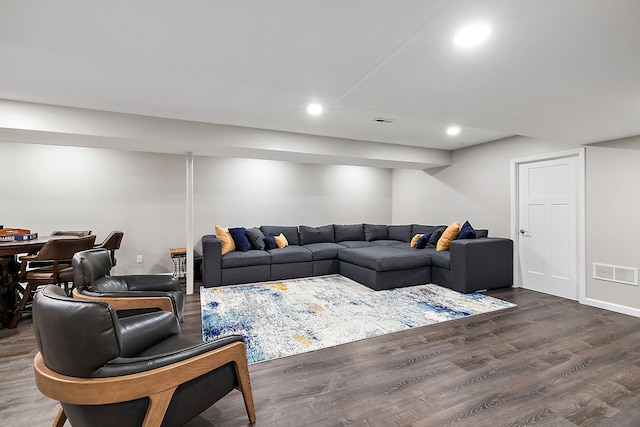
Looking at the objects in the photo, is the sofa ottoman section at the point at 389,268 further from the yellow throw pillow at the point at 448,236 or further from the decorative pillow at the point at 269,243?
the decorative pillow at the point at 269,243

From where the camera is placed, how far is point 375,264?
4312mm

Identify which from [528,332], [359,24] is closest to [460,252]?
[528,332]

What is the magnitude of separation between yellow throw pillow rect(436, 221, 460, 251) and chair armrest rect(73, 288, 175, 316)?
161 inches

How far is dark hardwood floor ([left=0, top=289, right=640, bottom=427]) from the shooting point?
5.67 ft

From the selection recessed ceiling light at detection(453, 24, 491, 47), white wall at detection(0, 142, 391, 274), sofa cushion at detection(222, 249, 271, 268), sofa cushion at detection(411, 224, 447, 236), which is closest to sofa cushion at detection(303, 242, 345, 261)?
sofa cushion at detection(222, 249, 271, 268)

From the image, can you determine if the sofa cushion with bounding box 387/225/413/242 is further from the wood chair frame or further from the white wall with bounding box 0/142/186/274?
the wood chair frame

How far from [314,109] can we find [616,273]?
13.5 feet

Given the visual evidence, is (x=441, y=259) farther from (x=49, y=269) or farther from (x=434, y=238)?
(x=49, y=269)

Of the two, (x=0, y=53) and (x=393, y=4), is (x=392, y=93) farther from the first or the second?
(x=0, y=53)

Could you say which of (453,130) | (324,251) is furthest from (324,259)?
(453,130)

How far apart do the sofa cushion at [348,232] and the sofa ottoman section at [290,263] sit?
125 centimetres

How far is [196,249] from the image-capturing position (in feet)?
18.1

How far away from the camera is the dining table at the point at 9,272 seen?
3002 millimetres

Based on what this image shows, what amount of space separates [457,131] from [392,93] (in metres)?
2.44
